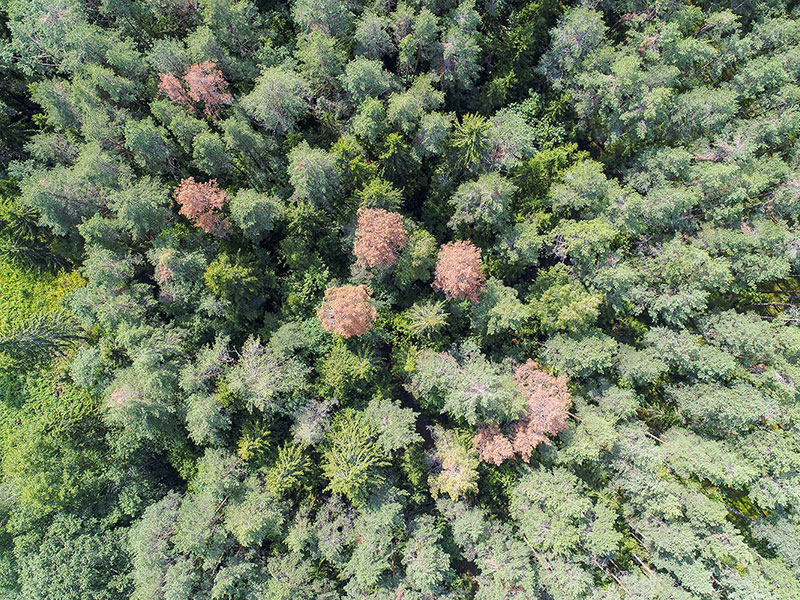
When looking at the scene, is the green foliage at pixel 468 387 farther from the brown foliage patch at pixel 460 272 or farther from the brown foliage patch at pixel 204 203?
the brown foliage patch at pixel 204 203

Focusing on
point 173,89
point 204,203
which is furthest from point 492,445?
point 173,89

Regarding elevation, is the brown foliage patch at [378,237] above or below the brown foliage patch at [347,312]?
above

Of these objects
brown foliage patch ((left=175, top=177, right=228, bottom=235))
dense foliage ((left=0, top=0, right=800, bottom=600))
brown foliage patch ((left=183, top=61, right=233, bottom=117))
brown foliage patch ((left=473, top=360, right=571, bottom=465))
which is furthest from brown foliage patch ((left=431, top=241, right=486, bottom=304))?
brown foliage patch ((left=183, top=61, right=233, bottom=117))

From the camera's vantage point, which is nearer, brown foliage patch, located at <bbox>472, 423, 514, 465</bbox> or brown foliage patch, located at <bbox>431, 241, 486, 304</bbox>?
brown foliage patch, located at <bbox>431, 241, 486, 304</bbox>

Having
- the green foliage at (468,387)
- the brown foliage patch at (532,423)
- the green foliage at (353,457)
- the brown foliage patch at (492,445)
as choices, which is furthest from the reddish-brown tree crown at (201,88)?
the brown foliage patch at (492,445)

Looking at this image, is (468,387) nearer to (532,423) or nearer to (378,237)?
(532,423)

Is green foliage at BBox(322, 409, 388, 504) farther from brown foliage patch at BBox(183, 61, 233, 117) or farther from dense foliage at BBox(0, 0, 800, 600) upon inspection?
brown foliage patch at BBox(183, 61, 233, 117)
